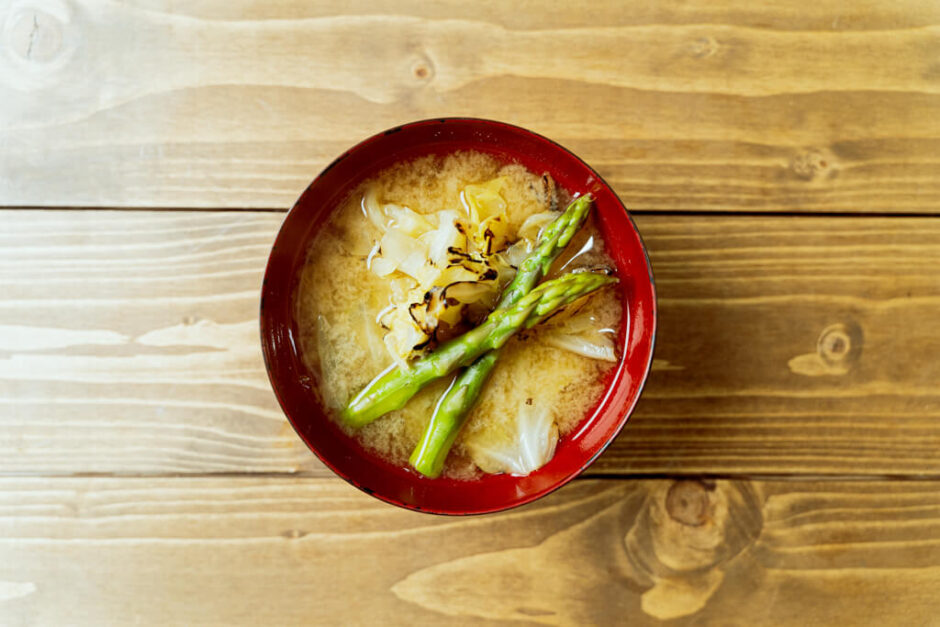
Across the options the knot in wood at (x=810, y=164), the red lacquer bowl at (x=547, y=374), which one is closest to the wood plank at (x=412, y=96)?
the knot in wood at (x=810, y=164)

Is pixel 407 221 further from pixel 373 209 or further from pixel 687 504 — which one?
pixel 687 504

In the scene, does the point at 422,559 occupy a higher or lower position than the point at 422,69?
lower

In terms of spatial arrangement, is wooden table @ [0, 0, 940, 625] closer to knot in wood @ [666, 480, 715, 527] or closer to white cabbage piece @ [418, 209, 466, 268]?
knot in wood @ [666, 480, 715, 527]

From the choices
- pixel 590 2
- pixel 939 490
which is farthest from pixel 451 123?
pixel 939 490

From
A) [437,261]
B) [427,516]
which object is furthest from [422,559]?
[437,261]

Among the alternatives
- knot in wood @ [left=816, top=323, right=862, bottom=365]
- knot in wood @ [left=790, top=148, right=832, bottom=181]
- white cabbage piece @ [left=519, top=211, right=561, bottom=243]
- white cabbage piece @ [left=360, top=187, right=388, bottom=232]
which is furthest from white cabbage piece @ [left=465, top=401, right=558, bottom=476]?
knot in wood @ [left=790, top=148, right=832, bottom=181]
